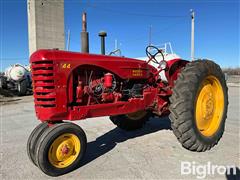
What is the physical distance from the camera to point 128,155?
13.2 ft

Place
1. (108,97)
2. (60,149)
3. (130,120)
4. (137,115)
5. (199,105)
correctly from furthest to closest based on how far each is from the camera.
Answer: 1. (137,115)
2. (130,120)
3. (199,105)
4. (108,97)
5. (60,149)

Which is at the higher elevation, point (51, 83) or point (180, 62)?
point (180, 62)

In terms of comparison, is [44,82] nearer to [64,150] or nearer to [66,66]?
[66,66]

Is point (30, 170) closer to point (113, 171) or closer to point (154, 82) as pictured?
point (113, 171)

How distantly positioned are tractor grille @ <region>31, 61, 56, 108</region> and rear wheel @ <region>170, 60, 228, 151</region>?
183cm

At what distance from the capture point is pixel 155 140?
4.83 metres

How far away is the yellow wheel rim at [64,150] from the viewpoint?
335 centimetres

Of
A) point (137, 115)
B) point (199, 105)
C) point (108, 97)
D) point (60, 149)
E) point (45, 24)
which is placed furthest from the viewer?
point (45, 24)

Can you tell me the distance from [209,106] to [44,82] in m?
2.91

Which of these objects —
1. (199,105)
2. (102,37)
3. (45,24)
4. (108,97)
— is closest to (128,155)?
(108,97)

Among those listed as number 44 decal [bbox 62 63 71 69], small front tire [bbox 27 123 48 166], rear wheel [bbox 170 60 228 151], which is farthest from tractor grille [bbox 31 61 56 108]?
rear wheel [bbox 170 60 228 151]

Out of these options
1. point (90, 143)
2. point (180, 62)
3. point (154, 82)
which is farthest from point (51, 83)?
point (180, 62)

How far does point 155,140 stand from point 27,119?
430 centimetres

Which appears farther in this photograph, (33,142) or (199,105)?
(199,105)
